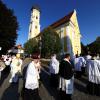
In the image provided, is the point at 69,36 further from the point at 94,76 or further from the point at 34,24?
the point at 94,76

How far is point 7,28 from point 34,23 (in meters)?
56.7

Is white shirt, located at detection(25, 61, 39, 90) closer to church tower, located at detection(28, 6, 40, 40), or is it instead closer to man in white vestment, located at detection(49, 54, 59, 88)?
man in white vestment, located at detection(49, 54, 59, 88)

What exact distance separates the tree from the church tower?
52457 millimetres

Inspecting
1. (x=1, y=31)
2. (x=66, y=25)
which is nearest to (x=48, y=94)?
(x=1, y=31)

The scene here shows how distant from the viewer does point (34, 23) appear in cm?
8819

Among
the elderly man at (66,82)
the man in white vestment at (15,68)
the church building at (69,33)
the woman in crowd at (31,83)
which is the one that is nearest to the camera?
the woman in crowd at (31,83)

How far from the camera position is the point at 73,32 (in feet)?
212

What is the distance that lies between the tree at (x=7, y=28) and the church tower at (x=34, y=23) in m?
52.5

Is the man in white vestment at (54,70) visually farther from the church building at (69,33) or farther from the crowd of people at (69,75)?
the church building at (69,33)

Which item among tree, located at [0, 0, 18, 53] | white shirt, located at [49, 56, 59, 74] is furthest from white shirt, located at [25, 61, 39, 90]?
tree, located at [0, 0, 18, 53]

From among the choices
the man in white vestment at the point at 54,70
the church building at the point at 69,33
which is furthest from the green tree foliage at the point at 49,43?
the man in white vestment at the point at 54,70

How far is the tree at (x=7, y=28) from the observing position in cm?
3138

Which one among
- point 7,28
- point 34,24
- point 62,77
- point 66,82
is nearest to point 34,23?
point 34,24

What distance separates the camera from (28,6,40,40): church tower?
288 ft
